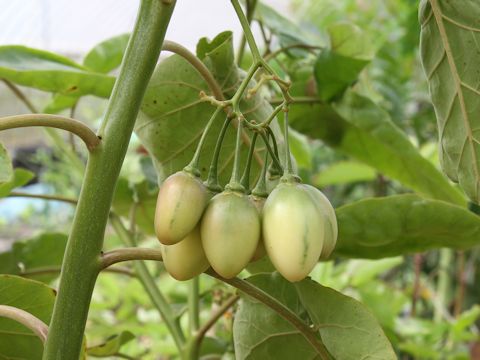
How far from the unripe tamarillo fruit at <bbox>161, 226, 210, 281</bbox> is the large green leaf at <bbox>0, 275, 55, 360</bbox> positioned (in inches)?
8.2

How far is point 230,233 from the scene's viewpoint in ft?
1.62

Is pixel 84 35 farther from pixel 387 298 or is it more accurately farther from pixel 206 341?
pixel 206 341

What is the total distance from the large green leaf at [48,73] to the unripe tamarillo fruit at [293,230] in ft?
1.45

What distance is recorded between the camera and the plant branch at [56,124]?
0.51 m

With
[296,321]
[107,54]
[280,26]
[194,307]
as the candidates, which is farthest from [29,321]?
[280,26]

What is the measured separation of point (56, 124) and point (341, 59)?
60cm

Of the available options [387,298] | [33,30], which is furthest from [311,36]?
[33,30]

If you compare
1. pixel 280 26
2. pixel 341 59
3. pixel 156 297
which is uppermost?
pixel 280 26

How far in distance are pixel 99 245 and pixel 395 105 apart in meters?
1.78

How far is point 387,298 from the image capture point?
5.07 feet

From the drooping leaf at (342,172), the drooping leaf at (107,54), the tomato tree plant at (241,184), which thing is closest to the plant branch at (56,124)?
the tomato tree plant at (241,184)

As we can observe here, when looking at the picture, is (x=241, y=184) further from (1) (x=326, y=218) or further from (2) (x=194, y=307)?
(2) (x=194, y=307)

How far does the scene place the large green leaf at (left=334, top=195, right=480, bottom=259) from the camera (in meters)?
0.73

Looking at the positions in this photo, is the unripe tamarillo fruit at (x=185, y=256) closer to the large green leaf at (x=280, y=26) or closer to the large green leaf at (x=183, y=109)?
the large green leaf at (x=183, y=109)
